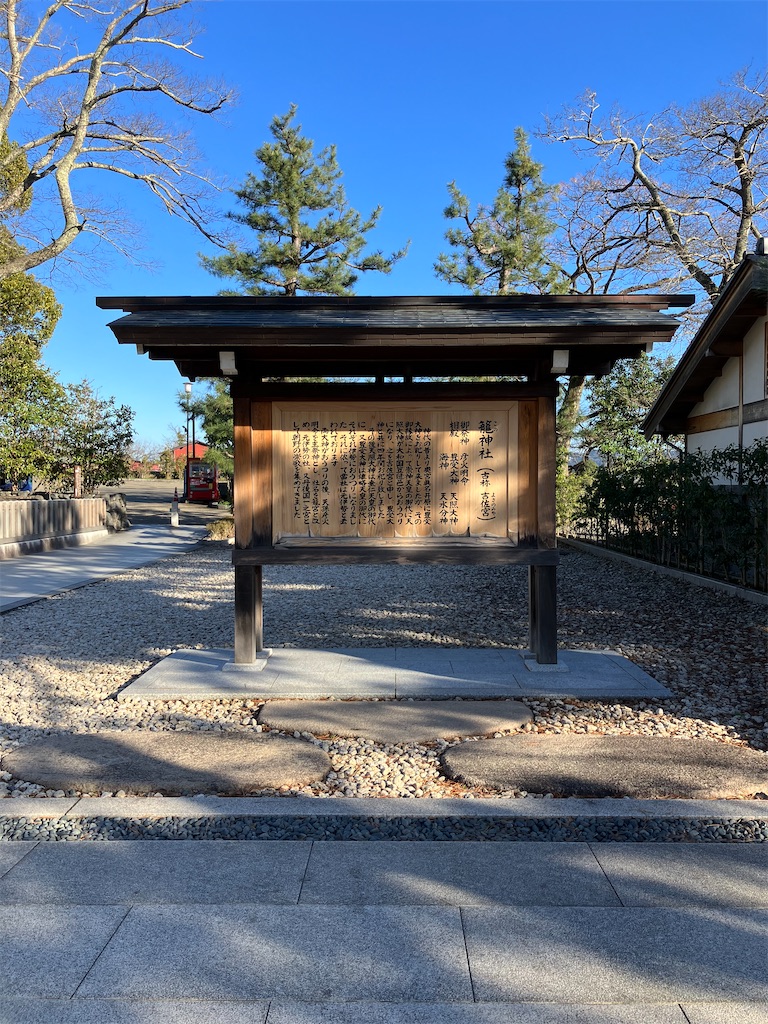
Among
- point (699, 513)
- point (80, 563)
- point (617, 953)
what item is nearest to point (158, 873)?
point (617, 953)

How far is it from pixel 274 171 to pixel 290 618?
62.2ft

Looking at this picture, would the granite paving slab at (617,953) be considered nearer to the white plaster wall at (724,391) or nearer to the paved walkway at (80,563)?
the paved walkway at (80,563)

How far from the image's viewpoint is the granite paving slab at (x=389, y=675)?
237 inches

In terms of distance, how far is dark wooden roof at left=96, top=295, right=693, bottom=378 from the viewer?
19.1 feet

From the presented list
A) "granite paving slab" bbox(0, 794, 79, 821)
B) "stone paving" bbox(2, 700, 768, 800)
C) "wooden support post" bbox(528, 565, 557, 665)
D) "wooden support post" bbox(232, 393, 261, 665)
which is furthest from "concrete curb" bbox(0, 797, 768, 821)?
"wooden support post" bbox(232, 393, 261, 665)

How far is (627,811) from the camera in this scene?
3895 mm

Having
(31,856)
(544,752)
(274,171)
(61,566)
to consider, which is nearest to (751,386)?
(544,752)

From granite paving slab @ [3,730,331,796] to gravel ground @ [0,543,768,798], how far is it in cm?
14

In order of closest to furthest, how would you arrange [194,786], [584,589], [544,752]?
1. [194,786]
2. [544,752]
3. [584,589]

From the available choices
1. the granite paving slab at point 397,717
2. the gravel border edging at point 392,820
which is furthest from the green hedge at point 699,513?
the gravel border edging at point 392,820

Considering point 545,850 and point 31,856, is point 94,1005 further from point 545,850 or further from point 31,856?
point 545,850

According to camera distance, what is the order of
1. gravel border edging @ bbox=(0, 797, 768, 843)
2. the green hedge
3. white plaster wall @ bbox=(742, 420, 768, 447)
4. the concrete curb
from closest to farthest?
gravel border edging @ bbox=(0, 797, 768, 843) → the concrete curb → the green hedge → white plaster wall @ bbox=(742, 420, 768, 447)

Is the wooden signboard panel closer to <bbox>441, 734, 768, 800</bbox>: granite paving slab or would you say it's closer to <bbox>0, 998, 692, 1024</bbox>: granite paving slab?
<bbox>441, 734, 768, 800</bbox>: granite paving slab

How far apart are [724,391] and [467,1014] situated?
12.7 metres
